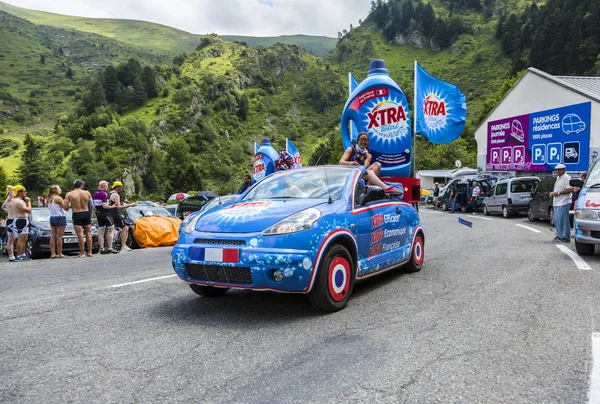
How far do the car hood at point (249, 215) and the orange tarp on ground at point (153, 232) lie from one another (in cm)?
902

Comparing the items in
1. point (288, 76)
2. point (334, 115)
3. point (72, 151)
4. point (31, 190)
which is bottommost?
point (31, 190)

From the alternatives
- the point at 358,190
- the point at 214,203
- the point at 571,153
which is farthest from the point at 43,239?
the point at 571,153

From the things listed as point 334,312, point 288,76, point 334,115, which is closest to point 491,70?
point 334,115

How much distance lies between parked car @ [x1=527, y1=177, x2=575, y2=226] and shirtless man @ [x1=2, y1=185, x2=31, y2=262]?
15.8 m

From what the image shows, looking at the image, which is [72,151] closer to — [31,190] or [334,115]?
[31,190]

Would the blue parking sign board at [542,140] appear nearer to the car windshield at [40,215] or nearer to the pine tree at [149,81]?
the car windshield at [40,215]

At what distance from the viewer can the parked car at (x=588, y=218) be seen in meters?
8.48

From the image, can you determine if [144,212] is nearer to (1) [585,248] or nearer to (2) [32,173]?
(1) [585,248]

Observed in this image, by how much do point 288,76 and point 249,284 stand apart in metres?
190

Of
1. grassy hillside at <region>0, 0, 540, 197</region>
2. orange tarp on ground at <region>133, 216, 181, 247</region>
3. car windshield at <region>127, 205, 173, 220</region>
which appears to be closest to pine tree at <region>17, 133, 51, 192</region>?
grassy hillside at <region>0, 0, 540, 197</region>

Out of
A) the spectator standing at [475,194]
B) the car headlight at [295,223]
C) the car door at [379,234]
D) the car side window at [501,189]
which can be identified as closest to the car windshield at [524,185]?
the car side window at [501,189]

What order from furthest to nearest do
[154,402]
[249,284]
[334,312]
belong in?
[334,312], [249,284], [154,402]

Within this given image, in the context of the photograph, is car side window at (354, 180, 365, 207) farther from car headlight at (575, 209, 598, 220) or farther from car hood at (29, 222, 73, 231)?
car hood at (29, 222, 73, 231)

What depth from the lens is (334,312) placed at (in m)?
4.98
